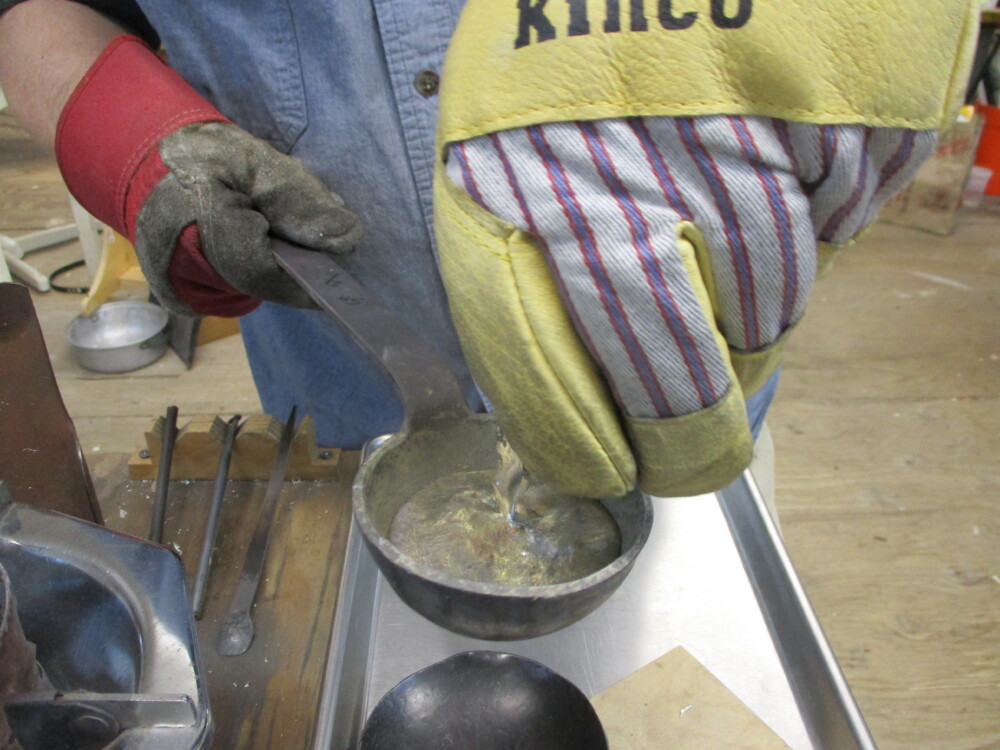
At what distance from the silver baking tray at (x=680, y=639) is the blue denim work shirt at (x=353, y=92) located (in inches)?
7.2

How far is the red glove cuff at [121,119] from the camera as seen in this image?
54 centimetres

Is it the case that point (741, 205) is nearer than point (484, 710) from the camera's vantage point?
Yes

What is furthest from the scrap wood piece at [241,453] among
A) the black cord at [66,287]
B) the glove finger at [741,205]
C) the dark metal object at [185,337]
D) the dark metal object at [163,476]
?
the black cord at [66,287]

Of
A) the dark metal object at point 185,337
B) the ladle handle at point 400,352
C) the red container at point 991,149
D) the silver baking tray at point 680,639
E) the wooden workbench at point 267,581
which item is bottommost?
the red container at point 991,149

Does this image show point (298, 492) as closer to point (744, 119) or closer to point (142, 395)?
point (744, 119)

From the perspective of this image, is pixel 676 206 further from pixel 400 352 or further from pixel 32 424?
pixel 32 424

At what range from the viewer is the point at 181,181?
0.52 meters

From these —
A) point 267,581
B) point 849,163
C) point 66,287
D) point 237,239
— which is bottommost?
point 66,287

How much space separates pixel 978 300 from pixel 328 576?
6.04 ft

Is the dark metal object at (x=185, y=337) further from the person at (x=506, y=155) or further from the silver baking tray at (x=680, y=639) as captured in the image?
the silver baking tray at (x=680, y=639)

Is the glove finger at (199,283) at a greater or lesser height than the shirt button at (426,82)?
lesser

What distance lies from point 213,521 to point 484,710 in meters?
0.31

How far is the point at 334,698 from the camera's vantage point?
460 mm

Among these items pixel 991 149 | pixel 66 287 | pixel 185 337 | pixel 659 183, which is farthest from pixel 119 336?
pixel 991 149
